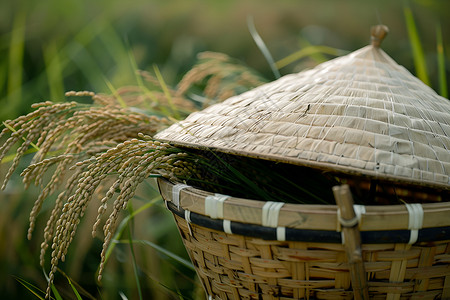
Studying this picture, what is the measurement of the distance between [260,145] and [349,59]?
0.97 ft

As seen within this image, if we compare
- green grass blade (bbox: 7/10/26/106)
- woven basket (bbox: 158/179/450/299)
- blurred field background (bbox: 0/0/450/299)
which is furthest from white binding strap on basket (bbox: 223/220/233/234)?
green grass blade (bbox: 7/10/26/106)

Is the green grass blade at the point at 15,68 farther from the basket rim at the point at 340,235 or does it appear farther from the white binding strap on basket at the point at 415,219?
the white binding strap on basket at the point at 415,219

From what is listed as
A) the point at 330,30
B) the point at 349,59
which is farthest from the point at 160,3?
the point at 349,59

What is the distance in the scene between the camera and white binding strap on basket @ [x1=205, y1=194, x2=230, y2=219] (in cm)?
53

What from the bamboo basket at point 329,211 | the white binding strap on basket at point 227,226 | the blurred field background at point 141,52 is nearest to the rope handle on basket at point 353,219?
the bamboo basket at point 329,211

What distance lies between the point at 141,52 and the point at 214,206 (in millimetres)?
1224

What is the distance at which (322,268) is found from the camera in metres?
0.53

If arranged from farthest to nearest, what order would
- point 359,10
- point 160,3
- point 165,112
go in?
1. point 359,10
2. point 160,3
3. point 165,112

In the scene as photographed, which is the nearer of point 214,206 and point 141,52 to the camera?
point 214,206

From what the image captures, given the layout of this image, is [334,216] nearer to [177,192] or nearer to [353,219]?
[353,219]

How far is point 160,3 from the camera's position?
7.11ft

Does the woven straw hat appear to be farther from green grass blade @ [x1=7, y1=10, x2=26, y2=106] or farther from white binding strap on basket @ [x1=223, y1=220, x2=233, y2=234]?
green grass blade @ [x1=7, y1=10, x2=26, y2=106]

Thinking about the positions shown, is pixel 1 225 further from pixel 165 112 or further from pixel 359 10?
pixel 359 10

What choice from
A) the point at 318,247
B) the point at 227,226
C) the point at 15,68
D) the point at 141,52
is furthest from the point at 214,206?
the point at 141,52
